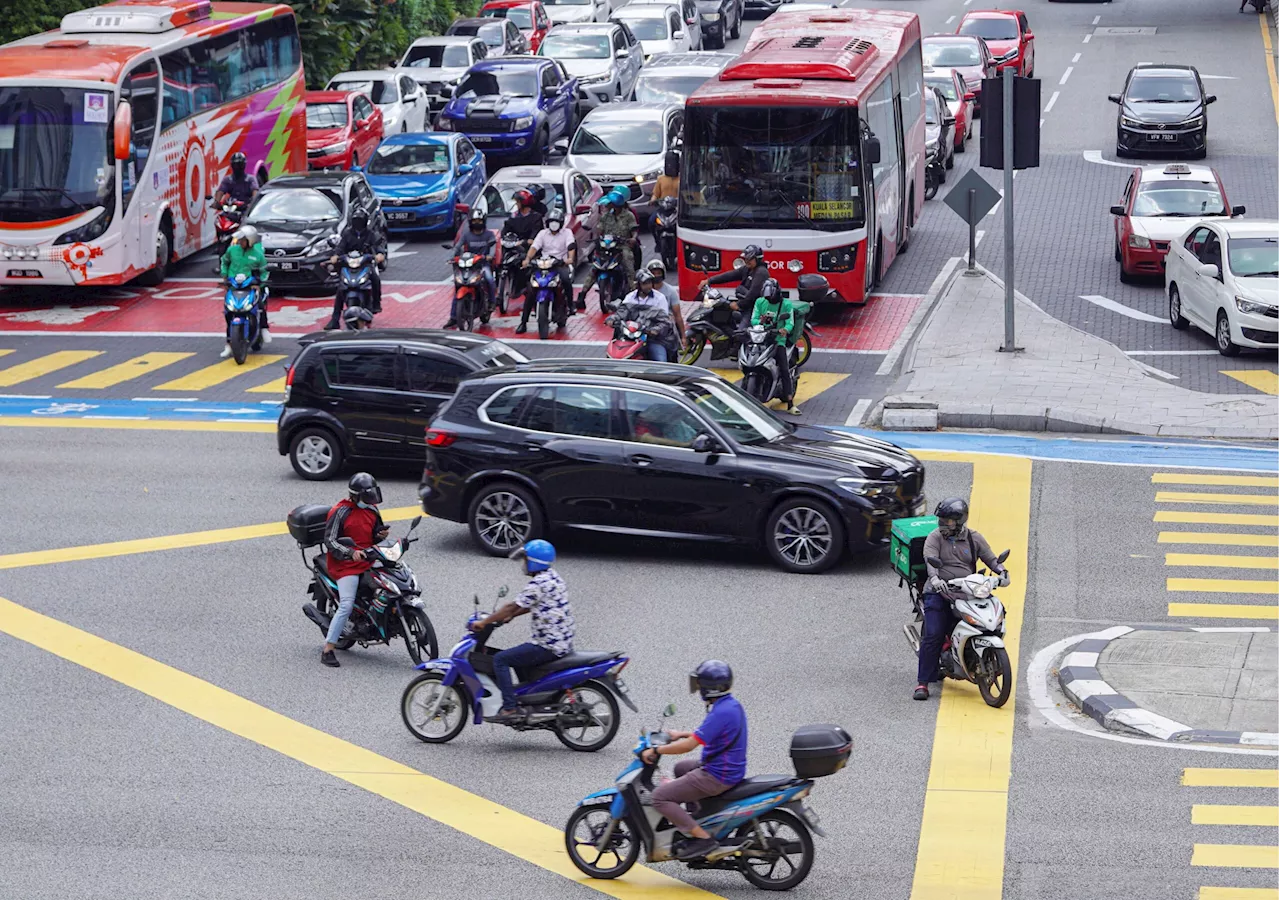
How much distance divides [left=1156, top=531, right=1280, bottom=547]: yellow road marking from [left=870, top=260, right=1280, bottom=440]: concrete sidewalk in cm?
386

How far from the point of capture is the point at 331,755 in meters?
12.2

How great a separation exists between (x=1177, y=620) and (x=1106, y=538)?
7.45 feet

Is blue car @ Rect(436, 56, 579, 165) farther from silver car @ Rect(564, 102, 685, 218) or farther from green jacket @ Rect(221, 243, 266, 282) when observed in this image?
green jacket @ Rect(221, 243, 266, 282)

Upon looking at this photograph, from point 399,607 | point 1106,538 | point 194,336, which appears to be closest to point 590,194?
point 194,336

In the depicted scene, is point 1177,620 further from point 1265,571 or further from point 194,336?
point 194,336

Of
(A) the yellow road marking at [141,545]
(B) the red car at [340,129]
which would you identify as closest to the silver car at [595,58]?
(B) the red car at [340,129]

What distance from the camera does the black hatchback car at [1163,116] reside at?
37281mm

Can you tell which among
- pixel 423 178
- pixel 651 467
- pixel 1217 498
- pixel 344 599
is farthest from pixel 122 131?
pixel 1217 498

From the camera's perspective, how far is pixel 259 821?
36.1 ft

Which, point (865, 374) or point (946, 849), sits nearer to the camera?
point (946, 849)

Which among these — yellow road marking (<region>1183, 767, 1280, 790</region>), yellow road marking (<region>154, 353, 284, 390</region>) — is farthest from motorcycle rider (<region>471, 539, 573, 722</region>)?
yellow road marking (<region>154, 353, 284, 390</region>)

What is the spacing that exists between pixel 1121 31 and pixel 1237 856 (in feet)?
159

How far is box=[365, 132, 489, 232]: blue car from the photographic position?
32375mm

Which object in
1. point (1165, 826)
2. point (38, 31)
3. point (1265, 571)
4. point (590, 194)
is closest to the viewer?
point (1165, 826)
